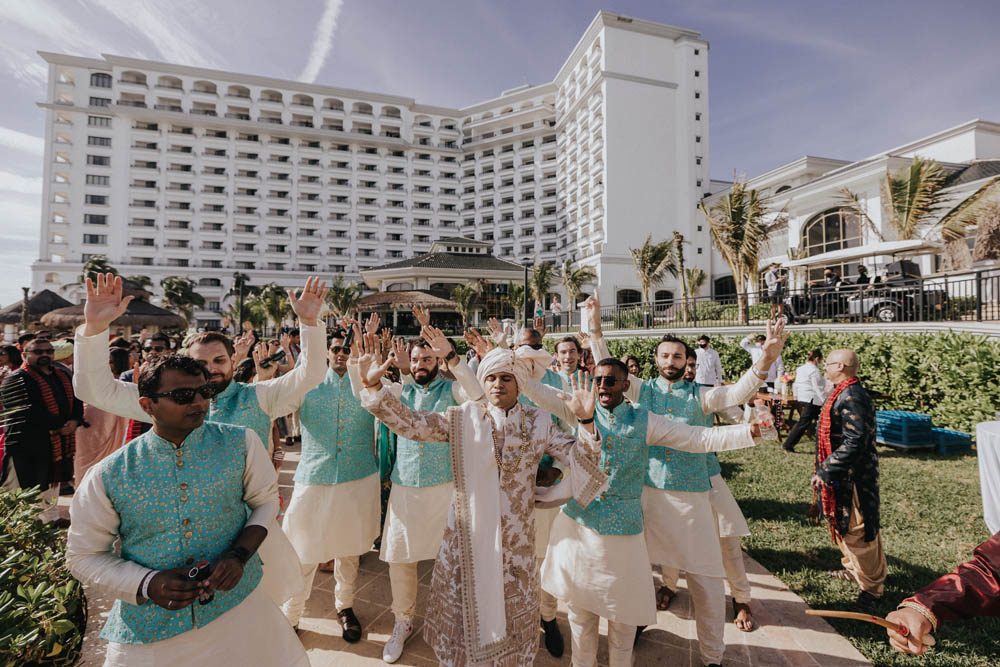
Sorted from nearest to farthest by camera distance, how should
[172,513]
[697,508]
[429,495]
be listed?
[172,513], [697,508], [429,495]

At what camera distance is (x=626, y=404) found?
3.17 m

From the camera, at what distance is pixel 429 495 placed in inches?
140

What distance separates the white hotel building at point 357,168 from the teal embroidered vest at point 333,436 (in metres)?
38.1

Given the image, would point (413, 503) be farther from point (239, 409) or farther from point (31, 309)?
point (31, 309)

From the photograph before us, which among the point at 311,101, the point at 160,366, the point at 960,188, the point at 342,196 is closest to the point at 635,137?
the point at 960,188

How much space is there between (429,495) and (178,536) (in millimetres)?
1879

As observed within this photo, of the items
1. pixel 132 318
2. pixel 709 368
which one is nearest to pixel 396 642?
pixel 709 368

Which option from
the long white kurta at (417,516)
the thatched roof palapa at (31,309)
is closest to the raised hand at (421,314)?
the long white kurta at (417,516)

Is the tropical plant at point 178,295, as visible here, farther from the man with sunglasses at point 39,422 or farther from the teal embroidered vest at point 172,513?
the teal embroidered vest at point 172,513

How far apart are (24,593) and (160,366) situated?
149 centimetres

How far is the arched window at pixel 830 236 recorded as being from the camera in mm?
21375

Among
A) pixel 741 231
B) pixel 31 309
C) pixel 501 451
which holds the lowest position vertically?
pixel 501 451

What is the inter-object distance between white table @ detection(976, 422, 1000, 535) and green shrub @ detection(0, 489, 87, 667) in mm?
4620

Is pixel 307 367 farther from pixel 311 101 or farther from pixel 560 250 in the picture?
pixel 311 101
